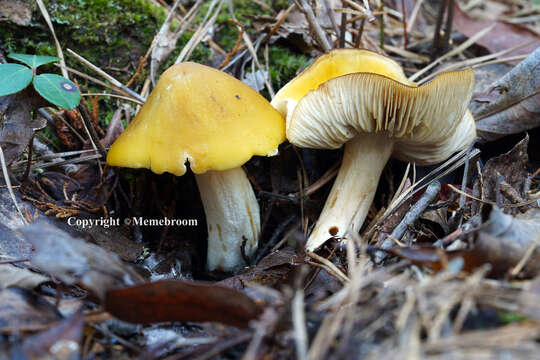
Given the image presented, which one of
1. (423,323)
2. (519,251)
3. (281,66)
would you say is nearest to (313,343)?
(423,323)

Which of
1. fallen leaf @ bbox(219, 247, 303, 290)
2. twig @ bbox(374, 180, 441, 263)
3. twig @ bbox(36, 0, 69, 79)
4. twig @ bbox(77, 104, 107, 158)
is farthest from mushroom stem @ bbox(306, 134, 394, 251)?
twig @ bbox(36, 0, 69, 79)

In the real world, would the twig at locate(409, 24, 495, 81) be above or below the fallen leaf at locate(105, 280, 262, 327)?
above

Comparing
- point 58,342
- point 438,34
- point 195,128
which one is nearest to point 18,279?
point 58,342

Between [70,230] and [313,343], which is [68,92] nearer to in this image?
[70,230]

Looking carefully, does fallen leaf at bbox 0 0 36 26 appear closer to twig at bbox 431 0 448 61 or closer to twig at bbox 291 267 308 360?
Answer: twig at bbox 291 267 308 360

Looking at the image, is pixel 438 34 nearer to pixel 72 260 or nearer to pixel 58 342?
pixel 72 260

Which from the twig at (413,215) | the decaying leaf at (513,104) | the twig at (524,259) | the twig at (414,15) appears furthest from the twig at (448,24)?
the twig at (524,259)

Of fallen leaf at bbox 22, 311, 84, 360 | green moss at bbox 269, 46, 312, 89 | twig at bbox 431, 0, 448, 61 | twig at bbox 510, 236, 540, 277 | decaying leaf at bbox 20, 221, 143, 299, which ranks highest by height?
twig at bbox 431, 0, 448, 61

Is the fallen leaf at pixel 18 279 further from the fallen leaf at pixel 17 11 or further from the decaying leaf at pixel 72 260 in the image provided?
the fallen leaf at pixel 17 11
